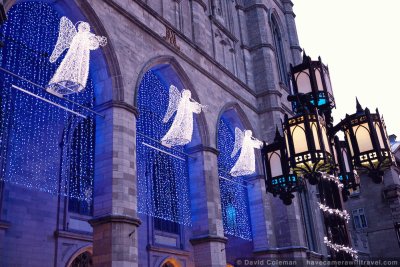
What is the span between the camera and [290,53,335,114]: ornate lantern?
8.48 m

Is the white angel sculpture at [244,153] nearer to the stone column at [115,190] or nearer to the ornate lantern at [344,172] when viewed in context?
the stone column at [115,190]

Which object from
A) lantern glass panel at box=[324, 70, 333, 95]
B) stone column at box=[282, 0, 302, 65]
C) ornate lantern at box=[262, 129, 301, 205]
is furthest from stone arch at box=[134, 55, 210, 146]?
stone column at box=[282, 0, 302, 65]

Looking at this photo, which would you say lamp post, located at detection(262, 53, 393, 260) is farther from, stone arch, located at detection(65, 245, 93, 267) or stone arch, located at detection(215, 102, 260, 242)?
stone arch, located at detection(215, 102, 260, 242)

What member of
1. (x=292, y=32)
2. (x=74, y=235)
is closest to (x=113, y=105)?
(x=74, y=235)

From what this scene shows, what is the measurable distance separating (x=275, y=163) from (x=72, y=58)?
5.84 meters

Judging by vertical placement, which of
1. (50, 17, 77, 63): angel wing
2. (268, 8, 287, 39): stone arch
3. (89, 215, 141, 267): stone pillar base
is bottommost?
(89, 215, 141, 267): stone pillar base

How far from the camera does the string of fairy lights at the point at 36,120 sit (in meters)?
12.5

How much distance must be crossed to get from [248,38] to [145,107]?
9978mm

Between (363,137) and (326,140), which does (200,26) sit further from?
(326,140)

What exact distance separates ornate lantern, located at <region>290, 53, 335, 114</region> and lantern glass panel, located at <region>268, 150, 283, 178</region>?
1.10 metres

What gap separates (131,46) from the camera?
47.4 ft

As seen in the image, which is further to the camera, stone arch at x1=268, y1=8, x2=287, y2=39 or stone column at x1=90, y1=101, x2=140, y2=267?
stone arch at x1=268, y1=8, x2=287, y2=39

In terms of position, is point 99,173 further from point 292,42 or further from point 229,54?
point 292,42

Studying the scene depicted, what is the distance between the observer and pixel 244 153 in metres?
18.4
